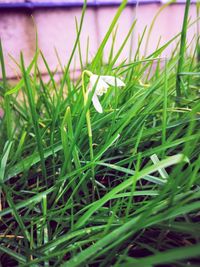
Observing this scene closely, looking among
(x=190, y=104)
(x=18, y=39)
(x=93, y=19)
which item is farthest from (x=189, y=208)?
(x=93, y=19)

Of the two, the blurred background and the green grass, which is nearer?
the green grass

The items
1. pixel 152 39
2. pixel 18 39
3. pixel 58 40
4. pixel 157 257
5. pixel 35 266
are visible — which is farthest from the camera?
pixel 152 39

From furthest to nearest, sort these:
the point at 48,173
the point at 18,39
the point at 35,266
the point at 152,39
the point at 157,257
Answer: the point at 152,39 → the point at 18,39 → the point at 48,173 → the point at 35,266 → the point at 157,257

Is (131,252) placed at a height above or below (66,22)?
below

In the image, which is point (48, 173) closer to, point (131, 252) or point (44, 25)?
point (131, 252)

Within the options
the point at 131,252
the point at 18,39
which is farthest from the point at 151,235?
the point at 18,39

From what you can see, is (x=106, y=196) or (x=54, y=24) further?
(x=54, y=24)

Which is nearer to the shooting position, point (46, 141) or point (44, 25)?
point (46, 141)

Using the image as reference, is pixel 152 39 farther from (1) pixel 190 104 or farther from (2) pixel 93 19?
(1) pixel 190 104

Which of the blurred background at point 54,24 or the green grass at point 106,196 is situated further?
the blurred background at point 54,24
